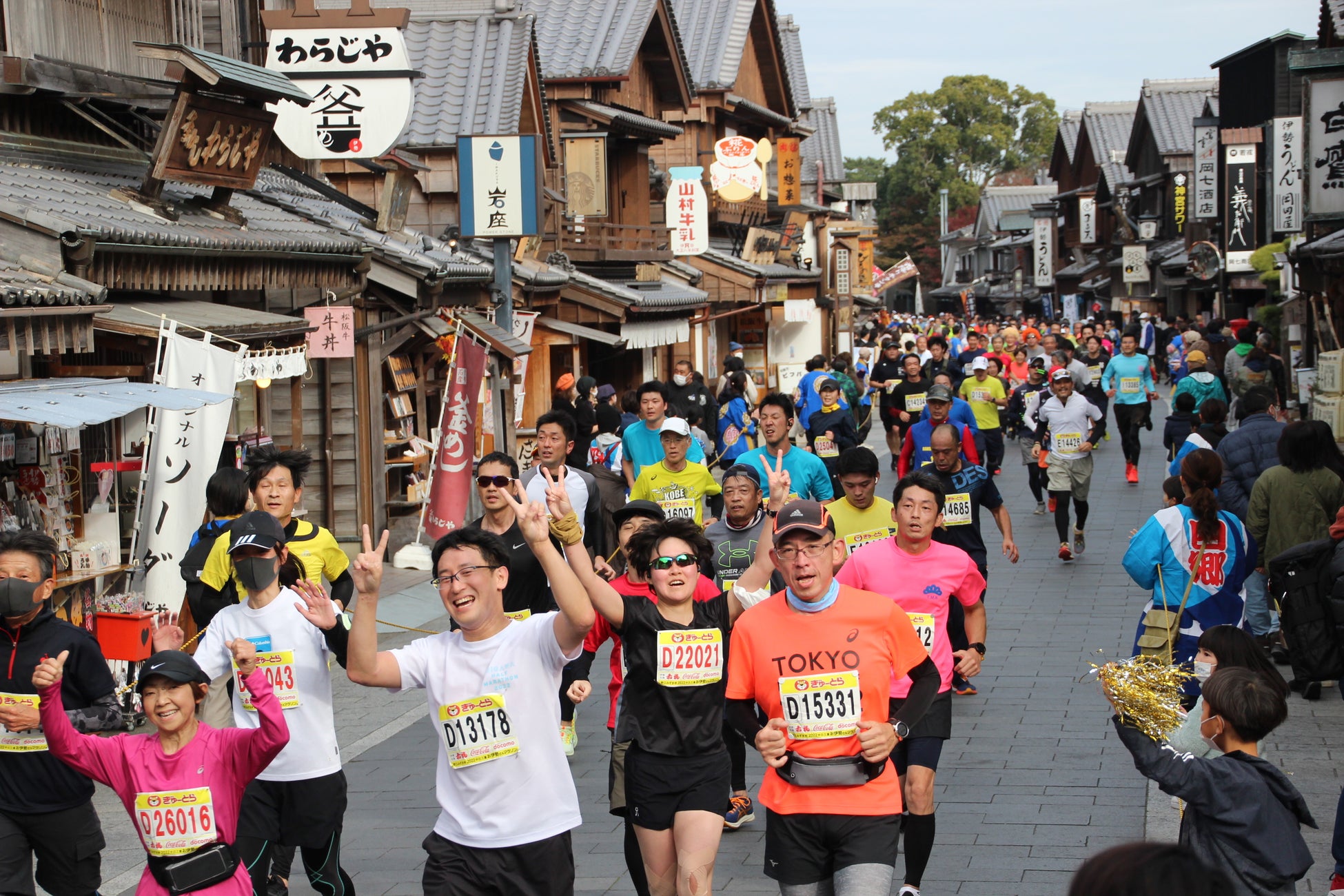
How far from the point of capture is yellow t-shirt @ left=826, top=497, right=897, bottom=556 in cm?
804

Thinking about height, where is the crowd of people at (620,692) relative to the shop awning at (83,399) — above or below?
below

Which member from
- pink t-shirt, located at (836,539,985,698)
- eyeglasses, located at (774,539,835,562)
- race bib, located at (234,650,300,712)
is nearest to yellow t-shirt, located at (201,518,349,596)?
race bib, located at (234,650,300,712)

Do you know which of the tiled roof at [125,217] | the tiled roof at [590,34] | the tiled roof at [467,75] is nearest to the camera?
the tiled roof at [125,217]

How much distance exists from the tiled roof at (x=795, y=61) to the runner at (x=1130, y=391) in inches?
1048

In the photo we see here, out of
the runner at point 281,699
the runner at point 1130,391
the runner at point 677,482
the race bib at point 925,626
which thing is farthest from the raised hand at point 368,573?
the runner at point 1130,391

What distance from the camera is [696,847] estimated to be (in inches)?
212

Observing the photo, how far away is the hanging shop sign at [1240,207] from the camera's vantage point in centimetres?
2905

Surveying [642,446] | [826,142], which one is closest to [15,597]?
[642,446]

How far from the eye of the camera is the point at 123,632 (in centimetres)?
898

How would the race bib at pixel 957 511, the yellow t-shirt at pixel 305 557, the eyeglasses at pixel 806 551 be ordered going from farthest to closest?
the race bib at pixel 957 511 < the yellow t-shirt at pixel 305 557 < the eyeglasses at pixel 806 551

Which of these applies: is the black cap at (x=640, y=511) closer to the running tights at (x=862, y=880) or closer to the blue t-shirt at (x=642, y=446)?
the running tights at (x=862, y=880)

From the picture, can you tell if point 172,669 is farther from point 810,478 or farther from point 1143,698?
point 810,478

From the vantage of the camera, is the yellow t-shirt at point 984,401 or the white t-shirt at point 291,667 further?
the yellow t-shirt at point 984,401

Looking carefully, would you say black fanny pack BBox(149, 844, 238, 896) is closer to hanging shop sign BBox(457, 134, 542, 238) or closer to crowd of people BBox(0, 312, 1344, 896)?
crowd of people BBox(0, 312, 1344, 896)
